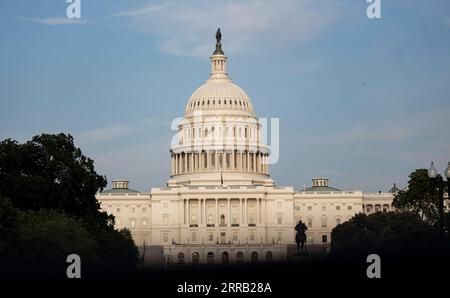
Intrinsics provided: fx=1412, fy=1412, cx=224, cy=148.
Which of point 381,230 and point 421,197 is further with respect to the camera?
point 381,230

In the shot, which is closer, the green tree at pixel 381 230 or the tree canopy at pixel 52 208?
the tree canopy at pixel 52 208

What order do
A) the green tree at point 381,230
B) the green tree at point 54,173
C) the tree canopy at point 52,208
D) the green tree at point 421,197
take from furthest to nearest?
1. the green tree at point 421,197
2. the green tree at point 381,230
3. the green tree at point 54,173
4. the tree canopy at point 52,208

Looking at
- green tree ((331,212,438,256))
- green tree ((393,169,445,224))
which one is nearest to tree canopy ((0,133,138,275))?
green tree ((331,212,438,256))

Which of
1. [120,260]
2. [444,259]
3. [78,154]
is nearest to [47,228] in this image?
[120,260]

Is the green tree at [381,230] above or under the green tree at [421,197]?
under

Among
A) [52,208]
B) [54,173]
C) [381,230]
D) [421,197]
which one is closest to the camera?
[52,208]

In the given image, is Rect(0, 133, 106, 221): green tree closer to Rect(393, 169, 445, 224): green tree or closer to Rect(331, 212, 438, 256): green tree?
Rect(331, 212, 438, 256): green tree

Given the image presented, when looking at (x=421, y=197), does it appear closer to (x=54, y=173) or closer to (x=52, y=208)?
(x=54, y=173)

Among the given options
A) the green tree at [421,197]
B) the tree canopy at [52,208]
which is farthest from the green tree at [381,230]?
the tree canopy at [52,208]

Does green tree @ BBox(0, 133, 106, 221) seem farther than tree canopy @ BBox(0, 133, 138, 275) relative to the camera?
Yes

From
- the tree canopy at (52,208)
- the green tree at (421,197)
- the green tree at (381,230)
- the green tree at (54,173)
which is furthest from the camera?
the green tree at (421,197)

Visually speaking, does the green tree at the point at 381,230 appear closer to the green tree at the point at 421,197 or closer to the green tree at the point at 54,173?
the green tree at the point at 421,197

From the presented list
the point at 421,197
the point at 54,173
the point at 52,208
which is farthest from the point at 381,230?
the point at 52,208
